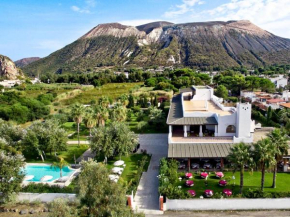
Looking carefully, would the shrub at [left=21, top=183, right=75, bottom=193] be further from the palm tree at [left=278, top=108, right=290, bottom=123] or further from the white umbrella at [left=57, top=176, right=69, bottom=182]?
the palm tree at [left=278, top=108, right=290, bottom=123]

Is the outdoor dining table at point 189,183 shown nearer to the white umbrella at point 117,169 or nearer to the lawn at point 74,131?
the white umbrella at point 117,169

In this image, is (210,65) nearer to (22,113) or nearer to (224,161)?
(22,113)

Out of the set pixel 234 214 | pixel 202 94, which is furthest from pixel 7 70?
pixel 234 214

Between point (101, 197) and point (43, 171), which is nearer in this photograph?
point (101, 197)

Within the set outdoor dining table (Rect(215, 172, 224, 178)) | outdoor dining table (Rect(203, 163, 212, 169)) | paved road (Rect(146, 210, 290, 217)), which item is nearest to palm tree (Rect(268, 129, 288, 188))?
paved road (Rect(146, 210, 290, 217))

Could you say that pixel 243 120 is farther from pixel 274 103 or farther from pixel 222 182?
pixel 274 103

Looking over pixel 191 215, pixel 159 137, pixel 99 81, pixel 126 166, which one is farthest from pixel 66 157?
pixel 99 81
